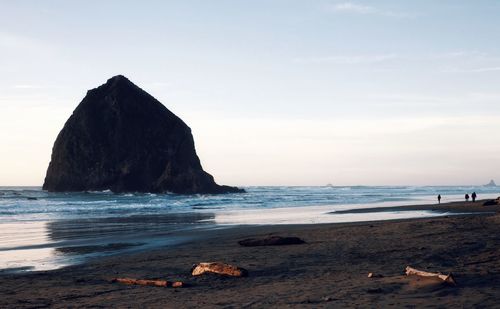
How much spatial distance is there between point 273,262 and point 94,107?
3905 inches

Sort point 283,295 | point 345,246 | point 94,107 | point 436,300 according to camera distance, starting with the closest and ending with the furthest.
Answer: point 436,300 → point 283,295 → point 345,246 → point 94,107

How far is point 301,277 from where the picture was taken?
10273mm

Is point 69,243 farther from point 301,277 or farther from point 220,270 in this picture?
point 301,277

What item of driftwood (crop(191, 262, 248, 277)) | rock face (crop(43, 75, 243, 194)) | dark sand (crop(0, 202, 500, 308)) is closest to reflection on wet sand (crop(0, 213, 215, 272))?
dark sand (crop(0, 202, 500, 308))

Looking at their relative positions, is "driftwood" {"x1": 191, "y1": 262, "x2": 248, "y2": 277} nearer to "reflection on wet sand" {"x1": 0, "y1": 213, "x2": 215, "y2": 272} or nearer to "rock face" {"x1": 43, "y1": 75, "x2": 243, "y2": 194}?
"reflection on wet sand" {"x1": 0, "y1": 213, "x2": 215, "y2": 272}

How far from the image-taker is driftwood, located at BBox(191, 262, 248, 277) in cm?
1064

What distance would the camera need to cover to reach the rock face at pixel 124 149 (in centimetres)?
9806

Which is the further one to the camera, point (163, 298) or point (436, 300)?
point (163, 298)

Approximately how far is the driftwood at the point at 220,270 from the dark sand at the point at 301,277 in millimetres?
261

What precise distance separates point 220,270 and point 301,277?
1715 millimetres

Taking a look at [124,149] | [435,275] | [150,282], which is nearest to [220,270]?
[150,282]

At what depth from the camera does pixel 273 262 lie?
12.4m

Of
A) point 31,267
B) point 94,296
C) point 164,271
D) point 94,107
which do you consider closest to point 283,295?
point 94,296

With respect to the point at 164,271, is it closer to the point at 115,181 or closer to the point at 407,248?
the point at 407,248
